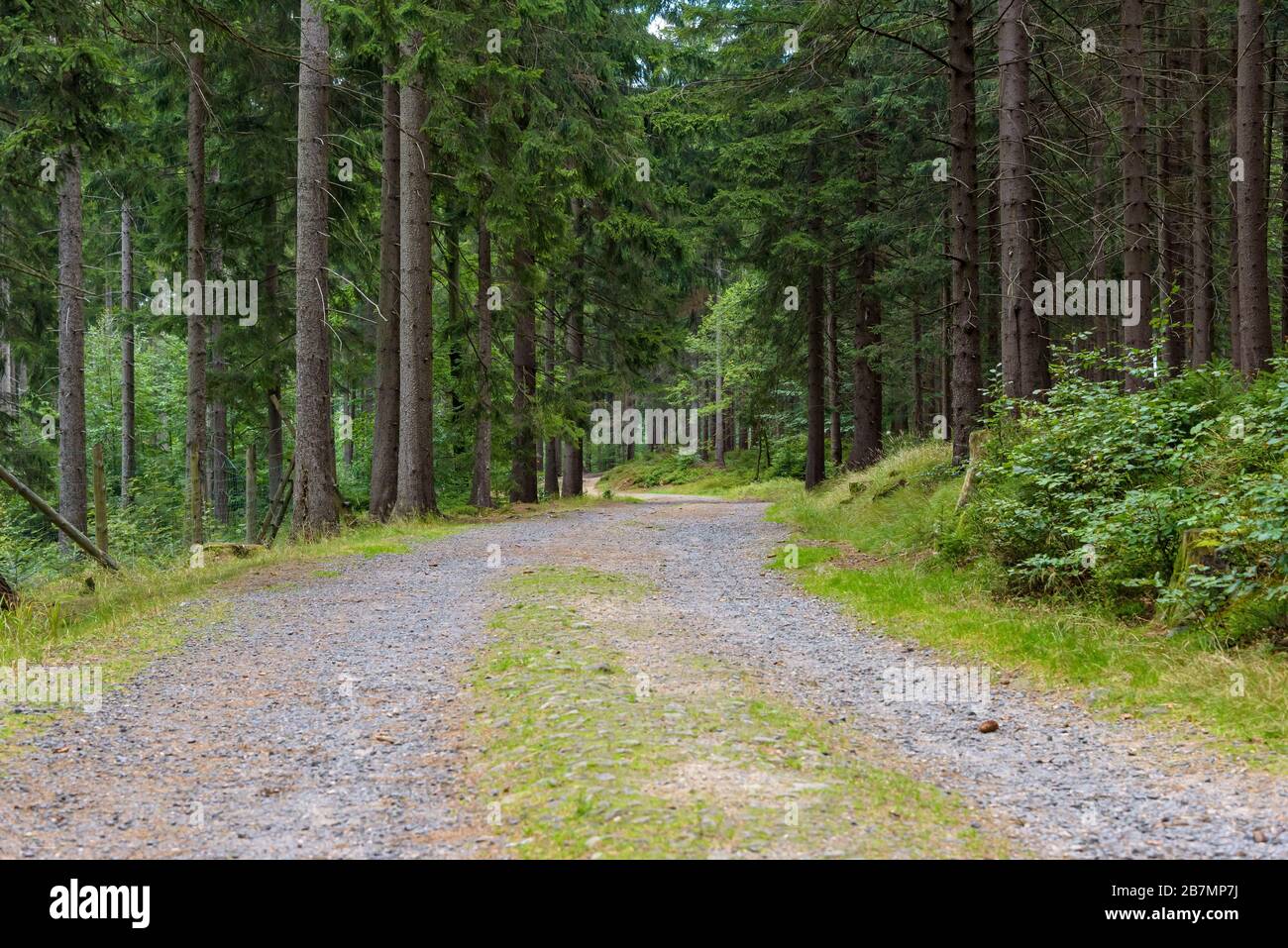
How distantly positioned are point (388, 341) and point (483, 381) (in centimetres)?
238

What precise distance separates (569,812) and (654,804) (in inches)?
14.6

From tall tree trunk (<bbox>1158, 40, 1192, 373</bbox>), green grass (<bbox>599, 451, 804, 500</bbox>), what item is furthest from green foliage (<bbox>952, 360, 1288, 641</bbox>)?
green grass (<bbox>599, 451, 804, 500</bbox>)

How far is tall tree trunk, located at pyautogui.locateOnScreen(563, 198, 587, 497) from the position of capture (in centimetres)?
2253

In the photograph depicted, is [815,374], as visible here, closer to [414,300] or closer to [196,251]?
[414,300]

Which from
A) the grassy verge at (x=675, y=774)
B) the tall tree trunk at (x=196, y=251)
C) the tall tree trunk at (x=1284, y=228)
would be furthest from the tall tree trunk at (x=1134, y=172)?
the tall tree trunk at (x=196, y=251)

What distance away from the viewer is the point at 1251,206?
47.5 feet

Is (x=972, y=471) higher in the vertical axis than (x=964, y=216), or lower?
lower

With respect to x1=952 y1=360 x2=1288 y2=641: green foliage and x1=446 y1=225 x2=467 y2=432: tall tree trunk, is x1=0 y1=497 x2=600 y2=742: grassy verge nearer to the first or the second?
x1=446 y1=225 x2=467 y2=432: tall tree trunk

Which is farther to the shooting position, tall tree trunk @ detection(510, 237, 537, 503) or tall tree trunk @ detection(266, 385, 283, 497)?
tall tree trunk @ detection(266, 385, 283, 497)

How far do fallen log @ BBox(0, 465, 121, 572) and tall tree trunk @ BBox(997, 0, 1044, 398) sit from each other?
37.4 feet

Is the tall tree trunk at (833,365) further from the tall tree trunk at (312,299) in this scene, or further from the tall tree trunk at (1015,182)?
the tall tree trunk at (312,299)

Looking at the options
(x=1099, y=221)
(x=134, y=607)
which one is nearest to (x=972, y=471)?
(x=1099, y=221)
